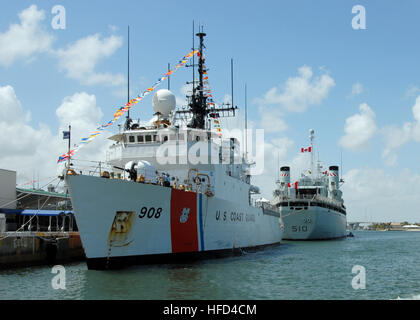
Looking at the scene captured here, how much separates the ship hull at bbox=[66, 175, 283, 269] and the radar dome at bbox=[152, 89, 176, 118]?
525cm

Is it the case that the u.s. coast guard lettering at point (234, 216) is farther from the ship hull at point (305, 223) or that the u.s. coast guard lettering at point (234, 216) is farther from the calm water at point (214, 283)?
the ship hull at point (305, 223)

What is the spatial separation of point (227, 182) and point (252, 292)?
9675mm

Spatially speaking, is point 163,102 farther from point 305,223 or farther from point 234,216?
point 305,223

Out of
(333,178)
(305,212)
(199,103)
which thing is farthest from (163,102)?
(333,178)

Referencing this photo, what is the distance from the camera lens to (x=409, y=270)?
16.3m

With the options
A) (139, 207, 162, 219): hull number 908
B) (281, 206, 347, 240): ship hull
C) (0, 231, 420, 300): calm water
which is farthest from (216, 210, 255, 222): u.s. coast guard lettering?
(281, 206, 347, 240): ship hull

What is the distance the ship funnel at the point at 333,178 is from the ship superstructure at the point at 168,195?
2777 centimetres

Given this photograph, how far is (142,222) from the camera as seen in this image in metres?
14.2

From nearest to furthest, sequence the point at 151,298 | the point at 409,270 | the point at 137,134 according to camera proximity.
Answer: the point at 151,298 → the point at 409,270 → the point at 137,134

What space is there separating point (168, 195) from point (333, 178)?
1589 inches

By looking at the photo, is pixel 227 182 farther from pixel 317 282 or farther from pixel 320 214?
pixel 320 214

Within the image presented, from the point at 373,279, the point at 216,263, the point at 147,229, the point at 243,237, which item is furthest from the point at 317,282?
the point at 243,237

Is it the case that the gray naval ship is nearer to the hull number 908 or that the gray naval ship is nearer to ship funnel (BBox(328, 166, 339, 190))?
ship funnel (BBox(328, 166, 339, 190))

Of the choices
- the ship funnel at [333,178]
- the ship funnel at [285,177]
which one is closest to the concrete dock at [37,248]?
the ship funnel at [285,177]
